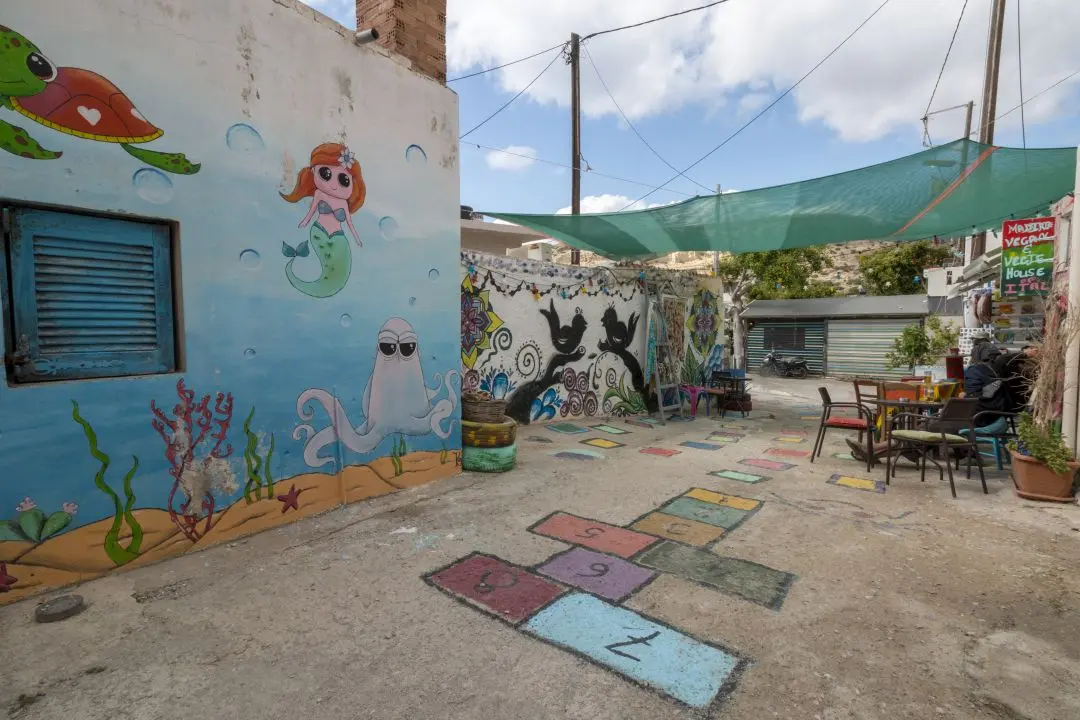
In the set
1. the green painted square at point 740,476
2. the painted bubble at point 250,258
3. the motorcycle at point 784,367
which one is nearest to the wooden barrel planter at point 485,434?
the green painted square at point 740,476

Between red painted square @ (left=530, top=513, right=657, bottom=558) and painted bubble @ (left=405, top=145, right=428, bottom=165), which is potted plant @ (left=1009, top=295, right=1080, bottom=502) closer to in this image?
red painted square @ (left=530, top=513, right=657, bottom=558)

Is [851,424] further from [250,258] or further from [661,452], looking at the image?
[250,258]

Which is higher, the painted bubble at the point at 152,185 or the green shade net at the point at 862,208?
the green shade net at the point at 862,208

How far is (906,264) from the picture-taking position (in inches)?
945

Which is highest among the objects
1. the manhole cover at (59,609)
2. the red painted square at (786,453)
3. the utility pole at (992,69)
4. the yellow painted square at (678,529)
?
the utility pole at (992,69)

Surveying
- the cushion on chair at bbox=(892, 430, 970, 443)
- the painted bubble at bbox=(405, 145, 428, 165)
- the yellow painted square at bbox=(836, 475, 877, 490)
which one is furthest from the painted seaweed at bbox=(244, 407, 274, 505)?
the cushion on chair at bbox=(892, 430, 970, 443)

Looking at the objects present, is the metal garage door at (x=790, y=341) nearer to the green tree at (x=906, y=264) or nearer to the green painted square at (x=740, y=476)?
the green tree at (x=906, y=264)

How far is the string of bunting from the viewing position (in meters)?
6.77

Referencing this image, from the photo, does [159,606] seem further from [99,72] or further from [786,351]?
[786,351]

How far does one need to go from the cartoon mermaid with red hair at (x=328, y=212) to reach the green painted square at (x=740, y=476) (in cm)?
406

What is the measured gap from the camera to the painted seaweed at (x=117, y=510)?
2924mm

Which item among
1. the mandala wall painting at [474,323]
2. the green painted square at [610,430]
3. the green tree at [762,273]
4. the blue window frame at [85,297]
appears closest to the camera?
the blue window frame at [85,297]

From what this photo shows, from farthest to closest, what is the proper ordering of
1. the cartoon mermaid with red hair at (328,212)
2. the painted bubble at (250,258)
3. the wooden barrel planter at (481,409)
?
the wooden barrel planter at (481,409) → the cartoon mermaid with red hair at (328,212) → the painted bubble at (250,258)

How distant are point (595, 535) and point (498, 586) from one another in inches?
38.7
